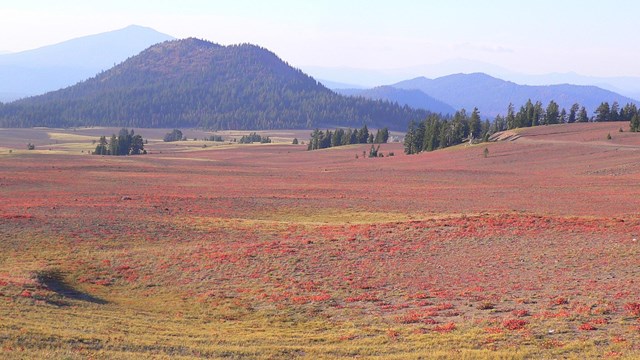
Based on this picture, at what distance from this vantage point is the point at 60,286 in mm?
25891

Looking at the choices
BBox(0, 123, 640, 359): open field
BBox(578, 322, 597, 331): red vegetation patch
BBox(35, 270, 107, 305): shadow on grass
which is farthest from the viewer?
BBox(35, 270, 107, 305): shadow on grass

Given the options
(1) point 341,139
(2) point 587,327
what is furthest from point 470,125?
(2) point 587,327

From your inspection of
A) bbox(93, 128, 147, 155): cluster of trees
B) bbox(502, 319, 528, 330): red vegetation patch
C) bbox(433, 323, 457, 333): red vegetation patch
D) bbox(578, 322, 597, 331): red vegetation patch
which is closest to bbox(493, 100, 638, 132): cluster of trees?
bbox(93, 128, 147, 155): cluster of trees

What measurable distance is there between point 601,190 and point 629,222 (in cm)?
2426

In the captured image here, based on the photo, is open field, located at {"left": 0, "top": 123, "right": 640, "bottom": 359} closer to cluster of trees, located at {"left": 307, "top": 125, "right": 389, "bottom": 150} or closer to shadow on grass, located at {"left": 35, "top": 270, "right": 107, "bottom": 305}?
shadow on grass, located at {"left": 35, "top": 270, "right": 107, "bottom": 305}

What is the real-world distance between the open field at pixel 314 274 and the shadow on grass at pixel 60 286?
13 cm

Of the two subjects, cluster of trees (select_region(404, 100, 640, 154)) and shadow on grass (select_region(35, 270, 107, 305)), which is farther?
cluster of trees (select_region(404, 100, 640, 154))

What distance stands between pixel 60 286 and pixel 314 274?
34.4 feet

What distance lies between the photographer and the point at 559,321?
1903cm

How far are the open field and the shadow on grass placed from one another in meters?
0.13

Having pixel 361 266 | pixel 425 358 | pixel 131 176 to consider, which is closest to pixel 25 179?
pixel 131 176

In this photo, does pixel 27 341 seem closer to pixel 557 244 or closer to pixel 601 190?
pixel 557 244

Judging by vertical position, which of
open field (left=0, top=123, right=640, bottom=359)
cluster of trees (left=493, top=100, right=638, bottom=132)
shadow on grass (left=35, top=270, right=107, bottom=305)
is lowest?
shadow on grass (left=35, top=270, right=107, bottom=305)

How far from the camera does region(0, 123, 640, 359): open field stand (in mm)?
17328
